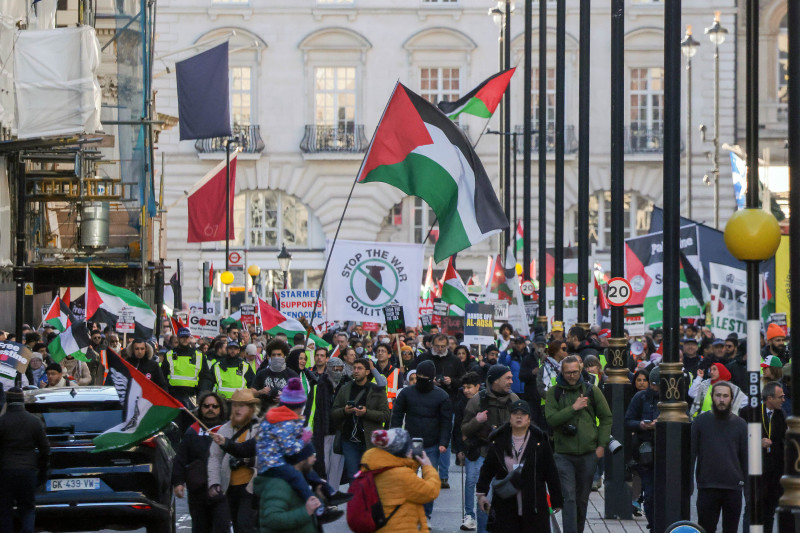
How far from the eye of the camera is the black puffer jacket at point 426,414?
13805mm

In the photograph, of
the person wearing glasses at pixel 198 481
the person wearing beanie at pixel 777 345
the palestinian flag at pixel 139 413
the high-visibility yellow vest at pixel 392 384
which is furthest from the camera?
the person wearing beanie at pixel 777 345

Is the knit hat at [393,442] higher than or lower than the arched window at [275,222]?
lower

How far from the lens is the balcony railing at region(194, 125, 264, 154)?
182 feet

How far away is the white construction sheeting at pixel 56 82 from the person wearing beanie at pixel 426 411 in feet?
42.8

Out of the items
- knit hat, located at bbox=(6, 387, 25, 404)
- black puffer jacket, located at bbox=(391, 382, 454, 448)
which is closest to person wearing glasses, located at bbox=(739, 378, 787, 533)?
black puffer jacket, located at bbox=(391, 382, 454, 448)

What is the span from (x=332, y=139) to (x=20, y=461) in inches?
1793

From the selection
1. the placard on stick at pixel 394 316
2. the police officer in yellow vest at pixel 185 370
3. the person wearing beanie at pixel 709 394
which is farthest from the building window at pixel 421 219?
the person wearing beanie at pixel 709 394

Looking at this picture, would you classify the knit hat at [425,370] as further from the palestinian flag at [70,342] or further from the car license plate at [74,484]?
the palestinian flag at [70,342]

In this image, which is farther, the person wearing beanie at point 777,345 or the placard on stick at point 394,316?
the placard on stick at point 394,316

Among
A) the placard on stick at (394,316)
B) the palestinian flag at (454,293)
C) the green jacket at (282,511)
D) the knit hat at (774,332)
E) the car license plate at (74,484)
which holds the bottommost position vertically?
the car license plate at (74,484)

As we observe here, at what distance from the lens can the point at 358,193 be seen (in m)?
56.1

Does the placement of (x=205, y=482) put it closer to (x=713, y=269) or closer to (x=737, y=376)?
(x=737, y=376)

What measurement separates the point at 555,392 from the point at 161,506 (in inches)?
131

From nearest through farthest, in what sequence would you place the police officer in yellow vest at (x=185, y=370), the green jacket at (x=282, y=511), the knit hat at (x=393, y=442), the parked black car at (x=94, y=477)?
the knit hat at (x=393, y=442)
the green jacket at (x=282, y=511)
the parked black car at (x=94, y=477)
the police officer in yellow vest at (x=185, y=370)
